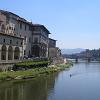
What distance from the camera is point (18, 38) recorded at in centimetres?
9031

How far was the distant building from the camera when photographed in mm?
82700

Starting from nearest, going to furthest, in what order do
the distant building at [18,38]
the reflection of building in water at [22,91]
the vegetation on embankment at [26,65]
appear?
1. the reflection of building in water at [22,91]
2. the distant building at [18,38]
3. the vegetation on embankment at [26,65]

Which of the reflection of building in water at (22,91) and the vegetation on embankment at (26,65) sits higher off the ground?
the vegetation on embankment at (26,65)

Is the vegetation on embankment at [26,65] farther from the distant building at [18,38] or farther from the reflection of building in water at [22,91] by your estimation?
the reflection of building in water at [22,91]

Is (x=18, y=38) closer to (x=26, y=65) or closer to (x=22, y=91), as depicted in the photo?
(x=26, y=65)

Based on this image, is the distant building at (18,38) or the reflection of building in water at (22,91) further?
the distant building at (18,38)

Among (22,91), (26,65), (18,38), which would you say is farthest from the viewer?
(18,38)

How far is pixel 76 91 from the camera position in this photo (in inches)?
2258

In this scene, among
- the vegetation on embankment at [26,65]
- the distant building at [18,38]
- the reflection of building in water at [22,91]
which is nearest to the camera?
the reflection of building in water at [22,91]

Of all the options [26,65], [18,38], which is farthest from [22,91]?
[18,38]

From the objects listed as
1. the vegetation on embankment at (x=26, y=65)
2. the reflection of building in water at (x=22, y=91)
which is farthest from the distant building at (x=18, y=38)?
the reflection of building in water at (x=22, y=91)

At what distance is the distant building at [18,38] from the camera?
82.7 metres

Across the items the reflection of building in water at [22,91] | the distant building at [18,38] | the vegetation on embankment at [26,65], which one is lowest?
the reflection of building in water at [22,91]

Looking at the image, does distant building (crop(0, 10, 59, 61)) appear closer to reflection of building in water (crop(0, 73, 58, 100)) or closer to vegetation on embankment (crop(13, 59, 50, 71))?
vegetation on embankment (crop(13, 59, 50, 71))
